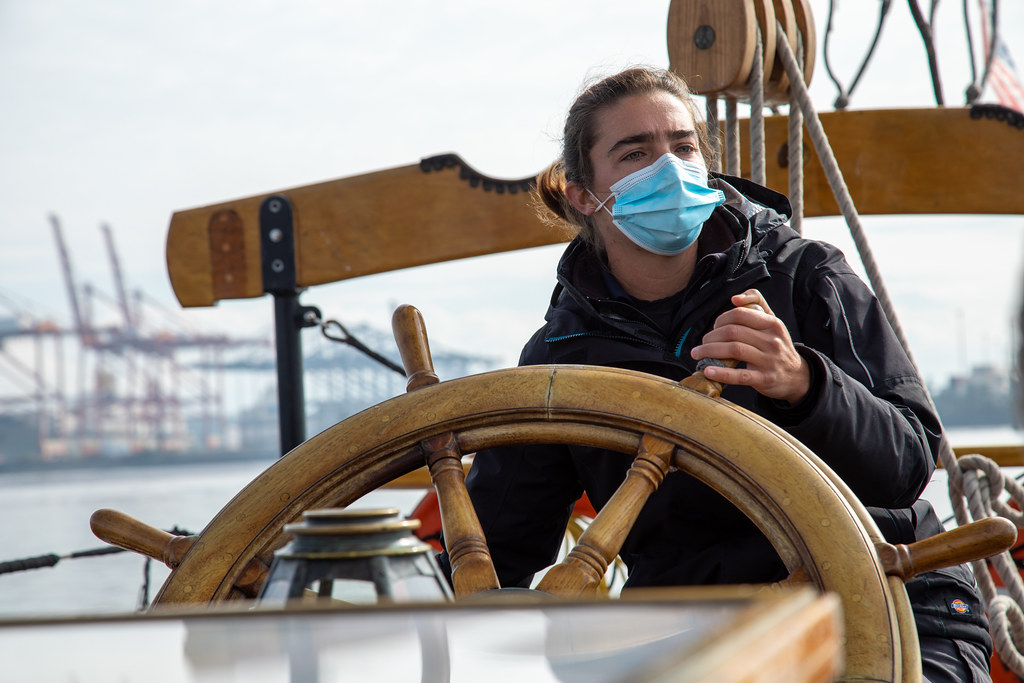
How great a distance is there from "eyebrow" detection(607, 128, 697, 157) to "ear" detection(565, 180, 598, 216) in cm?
8

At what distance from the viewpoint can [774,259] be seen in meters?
1.16

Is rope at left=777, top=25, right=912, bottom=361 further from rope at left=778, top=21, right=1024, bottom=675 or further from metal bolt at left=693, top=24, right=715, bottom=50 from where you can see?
metal bolt at left=693, top=24, right=715, bottom=50

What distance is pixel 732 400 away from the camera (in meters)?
1.12

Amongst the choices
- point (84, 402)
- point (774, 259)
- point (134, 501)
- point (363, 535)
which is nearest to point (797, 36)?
point (774, 259)

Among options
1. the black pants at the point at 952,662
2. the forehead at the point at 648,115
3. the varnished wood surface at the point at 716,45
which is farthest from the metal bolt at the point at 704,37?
the black pants at the point at 952,662

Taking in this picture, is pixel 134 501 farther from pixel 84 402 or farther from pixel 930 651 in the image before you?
pixel 84 402

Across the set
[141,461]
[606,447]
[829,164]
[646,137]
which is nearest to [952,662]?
[606,447]

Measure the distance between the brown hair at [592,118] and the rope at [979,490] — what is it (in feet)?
0.93

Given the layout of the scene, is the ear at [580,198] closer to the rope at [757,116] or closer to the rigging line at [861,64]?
the rope at [757,116]

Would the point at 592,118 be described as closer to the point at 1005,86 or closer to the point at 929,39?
the point at 929,39

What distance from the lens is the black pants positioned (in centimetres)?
98

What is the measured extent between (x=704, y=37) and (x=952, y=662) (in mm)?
1054

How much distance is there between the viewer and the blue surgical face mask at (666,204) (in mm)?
1186

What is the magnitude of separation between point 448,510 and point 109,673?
1.55 feet
